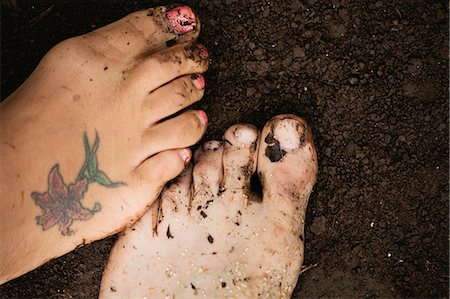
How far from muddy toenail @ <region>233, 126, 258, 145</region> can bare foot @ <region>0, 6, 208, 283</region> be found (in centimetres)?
10

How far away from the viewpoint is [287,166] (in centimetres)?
179

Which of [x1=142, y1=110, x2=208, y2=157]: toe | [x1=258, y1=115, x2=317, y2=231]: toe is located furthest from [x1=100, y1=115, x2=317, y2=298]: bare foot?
[x1=142, y1=110, x2=208, y2=157]: toe

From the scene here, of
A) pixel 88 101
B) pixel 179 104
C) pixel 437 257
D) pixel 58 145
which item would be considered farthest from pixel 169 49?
pixel 437 257

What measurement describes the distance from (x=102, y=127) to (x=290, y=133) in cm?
54

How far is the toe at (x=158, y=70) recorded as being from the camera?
1706 mm

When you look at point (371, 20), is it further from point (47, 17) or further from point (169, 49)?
point (47, 17)

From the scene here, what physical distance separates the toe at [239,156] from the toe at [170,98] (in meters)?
0.17

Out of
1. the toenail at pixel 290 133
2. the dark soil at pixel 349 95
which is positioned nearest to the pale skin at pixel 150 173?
the toenail at pixel 290 133

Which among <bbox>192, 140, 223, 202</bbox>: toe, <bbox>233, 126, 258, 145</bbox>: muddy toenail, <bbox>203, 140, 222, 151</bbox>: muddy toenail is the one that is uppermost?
<bbox>233, 126, 258, 145</bbox>: muddy toenail

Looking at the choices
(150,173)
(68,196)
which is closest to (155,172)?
(150,173)

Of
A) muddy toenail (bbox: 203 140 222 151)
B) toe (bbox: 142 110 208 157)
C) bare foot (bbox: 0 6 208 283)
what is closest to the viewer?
bare foot (bbox: 0 6 208 283)

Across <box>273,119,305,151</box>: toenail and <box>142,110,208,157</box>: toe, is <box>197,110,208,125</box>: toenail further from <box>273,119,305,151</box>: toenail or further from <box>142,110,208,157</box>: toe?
<box>273,119,305,151</box>: toenail

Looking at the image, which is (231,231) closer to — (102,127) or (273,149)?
(273,149)

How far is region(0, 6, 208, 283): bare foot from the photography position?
5.39ft
